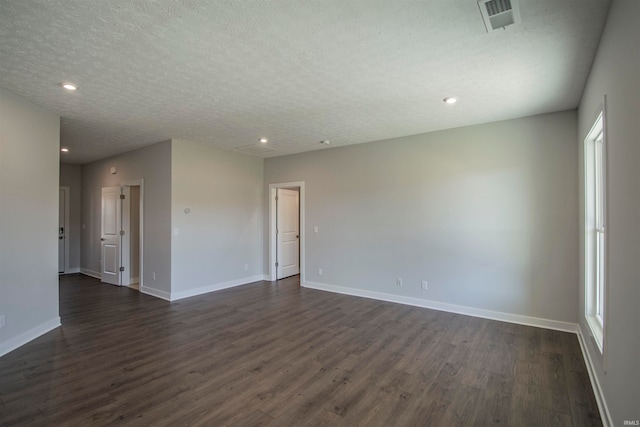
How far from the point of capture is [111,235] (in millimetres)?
6168

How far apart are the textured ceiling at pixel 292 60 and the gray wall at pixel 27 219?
0.28 m

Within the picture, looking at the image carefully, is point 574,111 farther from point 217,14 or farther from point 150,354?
point 150,354

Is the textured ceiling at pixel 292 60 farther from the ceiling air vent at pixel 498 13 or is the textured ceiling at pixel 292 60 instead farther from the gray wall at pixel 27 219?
the gray wall at pixel 27 219

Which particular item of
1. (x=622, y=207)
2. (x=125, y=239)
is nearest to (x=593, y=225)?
(x=622, y=207)

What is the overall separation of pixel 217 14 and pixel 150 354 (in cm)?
308

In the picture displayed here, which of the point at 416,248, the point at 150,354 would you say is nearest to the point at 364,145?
the point at 416,248

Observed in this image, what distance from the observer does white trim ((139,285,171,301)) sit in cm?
496

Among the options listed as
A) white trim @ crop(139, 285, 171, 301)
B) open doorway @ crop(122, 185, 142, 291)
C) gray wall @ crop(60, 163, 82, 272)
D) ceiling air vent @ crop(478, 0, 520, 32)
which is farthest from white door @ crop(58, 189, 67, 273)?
ceiling air vent @ crop(478, 0, 520, 32)

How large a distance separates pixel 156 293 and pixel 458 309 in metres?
4.86

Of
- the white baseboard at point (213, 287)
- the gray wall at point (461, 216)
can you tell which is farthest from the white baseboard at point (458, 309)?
the white baseboard at point (213, 287)

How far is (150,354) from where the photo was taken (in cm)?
303

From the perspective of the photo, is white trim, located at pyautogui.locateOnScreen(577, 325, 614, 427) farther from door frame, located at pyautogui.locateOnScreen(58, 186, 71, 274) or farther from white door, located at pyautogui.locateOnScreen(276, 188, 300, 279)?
door frame, located at pyautogui.locateOnScreen(58, 186, 71, 274)

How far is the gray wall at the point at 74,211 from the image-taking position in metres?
7.18

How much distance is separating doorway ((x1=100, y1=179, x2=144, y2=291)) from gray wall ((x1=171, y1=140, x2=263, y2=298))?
142cm
